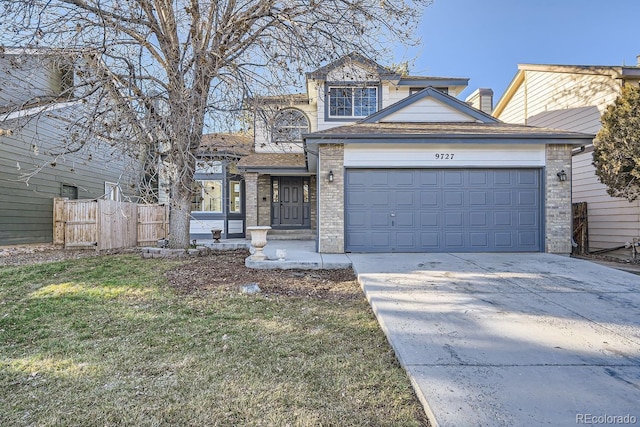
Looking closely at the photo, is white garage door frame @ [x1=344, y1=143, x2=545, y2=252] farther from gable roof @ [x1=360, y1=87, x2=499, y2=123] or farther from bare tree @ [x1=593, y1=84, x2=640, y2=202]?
gable roof @ [x1=360, y1=87, x2=499, y2=123]

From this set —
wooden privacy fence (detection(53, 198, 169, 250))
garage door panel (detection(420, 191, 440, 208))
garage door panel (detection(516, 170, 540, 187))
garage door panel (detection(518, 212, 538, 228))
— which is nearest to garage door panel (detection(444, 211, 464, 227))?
garage door panel (detection(420, 191, 440, 208))

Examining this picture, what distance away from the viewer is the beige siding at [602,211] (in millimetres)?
9594

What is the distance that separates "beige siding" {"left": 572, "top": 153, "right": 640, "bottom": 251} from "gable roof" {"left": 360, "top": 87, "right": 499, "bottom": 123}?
3.61 meters

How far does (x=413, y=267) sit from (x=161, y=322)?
4.88 metres

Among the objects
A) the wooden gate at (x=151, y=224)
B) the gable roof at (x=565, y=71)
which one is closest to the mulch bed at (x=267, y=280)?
the wooden gate at (x=151, y=224)

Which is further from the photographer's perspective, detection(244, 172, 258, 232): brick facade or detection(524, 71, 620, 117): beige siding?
detection(244, 172, 258, 232): brick facade

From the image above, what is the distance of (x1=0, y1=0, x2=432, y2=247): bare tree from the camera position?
6.97m

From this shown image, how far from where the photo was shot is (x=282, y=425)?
229cm

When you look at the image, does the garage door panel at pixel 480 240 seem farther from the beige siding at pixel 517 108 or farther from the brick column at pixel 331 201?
the beige siding at pixel 517 108

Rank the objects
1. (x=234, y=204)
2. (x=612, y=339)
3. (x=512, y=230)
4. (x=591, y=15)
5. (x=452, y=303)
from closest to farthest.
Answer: (x=612, y=339)
(x=452, y=303)
(x=512, y=230)
(x=234, y=204)
(x=591, y=15)

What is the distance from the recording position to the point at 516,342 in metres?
3.40

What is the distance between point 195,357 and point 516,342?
3188 millimetres

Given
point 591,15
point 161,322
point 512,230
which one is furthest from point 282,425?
point 591,15

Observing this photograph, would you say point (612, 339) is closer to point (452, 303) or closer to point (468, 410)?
point (452, 303)
